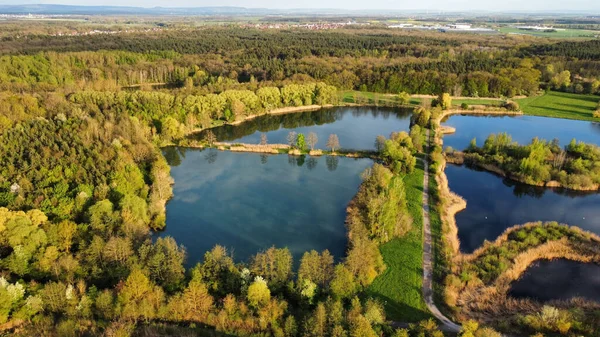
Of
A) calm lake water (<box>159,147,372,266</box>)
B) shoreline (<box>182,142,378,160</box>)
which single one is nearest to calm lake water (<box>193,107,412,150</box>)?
shoreline (<box>182,142,378,160</box>)

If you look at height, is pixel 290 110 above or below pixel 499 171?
above

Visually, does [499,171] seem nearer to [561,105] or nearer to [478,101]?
[478,101]

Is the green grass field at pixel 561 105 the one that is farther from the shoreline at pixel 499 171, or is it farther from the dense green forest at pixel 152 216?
the shoreline at pixel 499 171

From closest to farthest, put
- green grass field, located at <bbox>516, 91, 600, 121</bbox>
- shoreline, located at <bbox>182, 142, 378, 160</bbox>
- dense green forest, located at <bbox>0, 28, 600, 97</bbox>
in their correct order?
shoreline, located at <bbox>182, 142, 378, 160</bbox> < green grass field, located at <bbox>516, 91, 600, 121</bbox> < dense green forest, located at <bbox>0, 28, 600, 97</bbox>

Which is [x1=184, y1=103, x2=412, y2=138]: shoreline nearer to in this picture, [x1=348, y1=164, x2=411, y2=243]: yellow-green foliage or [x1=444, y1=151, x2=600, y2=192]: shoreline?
[x1=444, y1=151, x2=600, y2=192]: shoreline

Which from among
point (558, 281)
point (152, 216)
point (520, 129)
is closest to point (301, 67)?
point (520, 129)

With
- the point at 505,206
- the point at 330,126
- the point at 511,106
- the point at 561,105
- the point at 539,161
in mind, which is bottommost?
the point at 505,206
